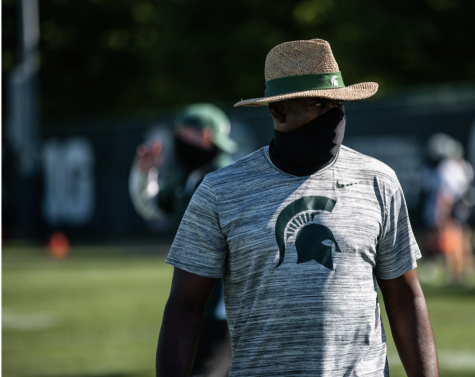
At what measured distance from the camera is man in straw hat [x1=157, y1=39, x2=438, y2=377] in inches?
104

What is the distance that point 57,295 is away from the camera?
44.4 feet

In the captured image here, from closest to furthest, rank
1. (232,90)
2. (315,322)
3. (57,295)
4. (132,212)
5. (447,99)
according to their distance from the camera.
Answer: (315,322), (57,295), (447,99), (132,212), (232,90)

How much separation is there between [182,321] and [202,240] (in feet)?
0.94

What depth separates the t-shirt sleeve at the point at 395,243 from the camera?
2758 millimetres

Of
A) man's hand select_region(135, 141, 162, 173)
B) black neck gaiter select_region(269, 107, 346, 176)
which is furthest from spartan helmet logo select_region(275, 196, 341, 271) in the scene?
man's hand select_region(135, 141, 162, 173)

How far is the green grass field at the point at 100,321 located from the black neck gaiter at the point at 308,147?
4863mm

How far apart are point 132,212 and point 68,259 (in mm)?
6540

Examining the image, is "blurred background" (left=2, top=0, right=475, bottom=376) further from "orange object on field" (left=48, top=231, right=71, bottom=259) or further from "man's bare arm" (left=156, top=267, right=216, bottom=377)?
"man's bare arm" (left=156, top=267, right=216, bottom=377)

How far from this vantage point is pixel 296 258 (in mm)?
2639

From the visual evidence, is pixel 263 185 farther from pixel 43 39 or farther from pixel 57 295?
pixel 43 39

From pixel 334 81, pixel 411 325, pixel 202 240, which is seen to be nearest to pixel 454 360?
pixel 411 325

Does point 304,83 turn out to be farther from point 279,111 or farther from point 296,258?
point 296,258

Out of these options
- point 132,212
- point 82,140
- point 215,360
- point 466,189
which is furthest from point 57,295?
point 82,140

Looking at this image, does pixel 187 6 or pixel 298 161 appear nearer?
pixel 298 161
